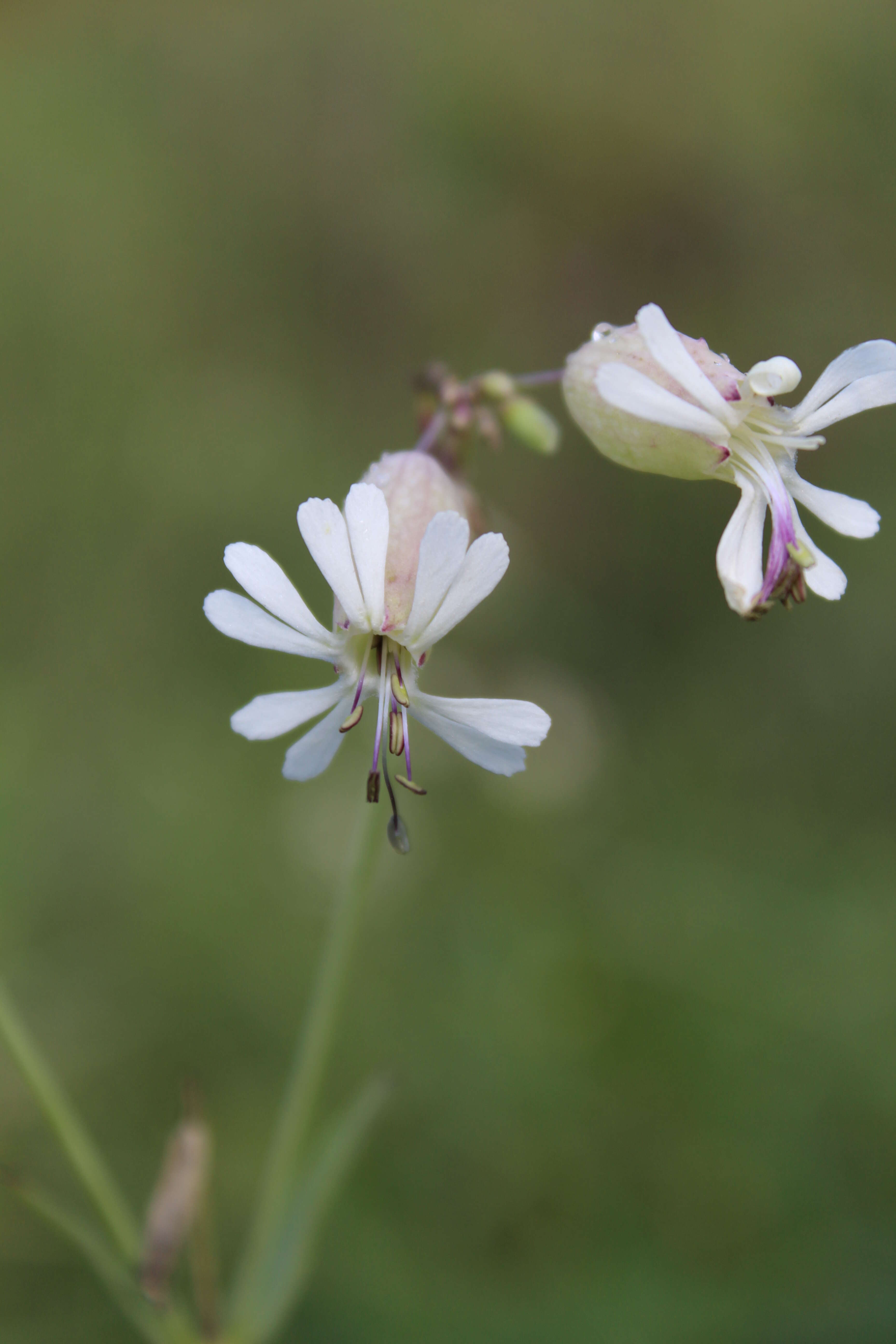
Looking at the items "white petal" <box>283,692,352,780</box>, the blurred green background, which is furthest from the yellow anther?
the blurred green background

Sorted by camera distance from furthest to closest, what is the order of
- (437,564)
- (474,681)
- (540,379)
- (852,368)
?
(474,681) → (540,379) → (852,368) → (437,564)

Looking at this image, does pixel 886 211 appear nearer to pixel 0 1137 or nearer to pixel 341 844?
pixel 341 844

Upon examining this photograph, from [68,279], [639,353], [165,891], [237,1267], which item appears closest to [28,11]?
[68,279]

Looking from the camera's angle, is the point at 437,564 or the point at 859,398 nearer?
the point at 437,564

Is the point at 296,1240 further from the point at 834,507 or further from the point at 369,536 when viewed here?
the point at 834,507

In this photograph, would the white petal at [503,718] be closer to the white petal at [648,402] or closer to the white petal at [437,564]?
the white petal at [437,564]

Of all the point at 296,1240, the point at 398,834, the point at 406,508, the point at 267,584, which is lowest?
the point at 296,1240

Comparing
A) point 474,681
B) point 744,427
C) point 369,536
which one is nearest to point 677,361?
point 744,427
